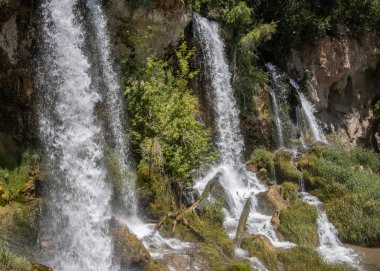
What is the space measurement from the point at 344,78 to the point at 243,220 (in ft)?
48.7

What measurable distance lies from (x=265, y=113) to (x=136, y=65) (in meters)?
8.06

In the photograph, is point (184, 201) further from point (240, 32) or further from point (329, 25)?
point (329, 25)

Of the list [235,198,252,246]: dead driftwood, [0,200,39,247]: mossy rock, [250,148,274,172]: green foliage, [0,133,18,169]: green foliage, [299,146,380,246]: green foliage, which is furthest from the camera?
[250,148,274,172]: green foliage

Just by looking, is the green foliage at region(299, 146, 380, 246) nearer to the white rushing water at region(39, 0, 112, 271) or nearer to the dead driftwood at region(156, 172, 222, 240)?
the dead driftwood at region(156, 172, 222, 240)

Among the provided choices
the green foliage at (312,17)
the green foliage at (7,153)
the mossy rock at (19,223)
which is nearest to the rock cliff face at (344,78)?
the green foliage at (312,17)

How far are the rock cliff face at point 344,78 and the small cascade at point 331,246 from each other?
10276 millimetres

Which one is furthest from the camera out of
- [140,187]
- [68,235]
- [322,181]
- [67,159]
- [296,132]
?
[296,132]

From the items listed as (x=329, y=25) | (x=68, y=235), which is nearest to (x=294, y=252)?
(x=68, y=235)

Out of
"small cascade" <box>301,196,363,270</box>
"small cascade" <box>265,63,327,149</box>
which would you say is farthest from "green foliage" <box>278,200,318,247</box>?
"small cascade" <box>265,63,327,149</box>

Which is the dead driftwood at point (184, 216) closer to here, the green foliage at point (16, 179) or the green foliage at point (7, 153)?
the green foliage at point (16, 179)

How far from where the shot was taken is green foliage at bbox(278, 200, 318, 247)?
12.9 meters

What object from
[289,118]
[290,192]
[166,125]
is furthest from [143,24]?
[289,118]

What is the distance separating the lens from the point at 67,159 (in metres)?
11.4

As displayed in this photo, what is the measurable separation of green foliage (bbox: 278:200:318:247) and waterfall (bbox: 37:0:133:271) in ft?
15.9
